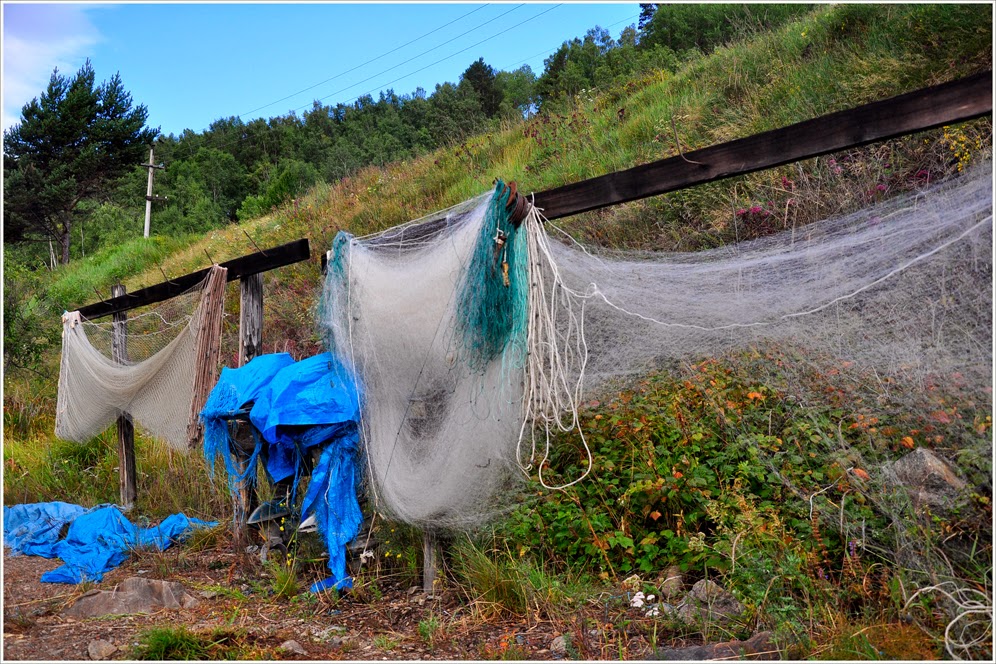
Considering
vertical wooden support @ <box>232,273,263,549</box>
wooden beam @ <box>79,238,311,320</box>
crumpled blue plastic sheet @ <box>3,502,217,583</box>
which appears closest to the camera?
wooden beam @ <box>79,238,311,320</box>

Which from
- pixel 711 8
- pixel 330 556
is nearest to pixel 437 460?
pixel 330 556

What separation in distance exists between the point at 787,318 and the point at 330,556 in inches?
109

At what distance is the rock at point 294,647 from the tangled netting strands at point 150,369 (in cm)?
207

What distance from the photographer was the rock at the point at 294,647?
11.5 ft

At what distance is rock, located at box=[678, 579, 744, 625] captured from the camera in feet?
10.6

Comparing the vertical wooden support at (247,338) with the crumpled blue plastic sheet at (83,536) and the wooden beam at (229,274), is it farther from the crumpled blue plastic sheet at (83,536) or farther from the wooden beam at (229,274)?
the crumpled blue plastic sheet at (83,536)

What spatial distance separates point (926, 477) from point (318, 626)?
3.01 metres

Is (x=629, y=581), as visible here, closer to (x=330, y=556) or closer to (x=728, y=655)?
(x=728, y=655)

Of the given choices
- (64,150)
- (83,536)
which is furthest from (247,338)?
(64,150)

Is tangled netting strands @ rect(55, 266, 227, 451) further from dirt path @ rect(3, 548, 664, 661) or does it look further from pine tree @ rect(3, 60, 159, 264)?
pine tree @ rect(3, 60, 159, 264)

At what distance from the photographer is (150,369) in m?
5.62

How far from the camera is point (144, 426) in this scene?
5.80 metres

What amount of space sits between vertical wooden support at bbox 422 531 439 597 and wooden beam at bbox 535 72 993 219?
73.9 inches

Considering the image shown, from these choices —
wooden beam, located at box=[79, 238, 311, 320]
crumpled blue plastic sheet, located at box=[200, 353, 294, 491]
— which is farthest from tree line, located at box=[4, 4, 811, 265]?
crumpled blue plastic sheet, located at box=[200, 353, 294, 491]
